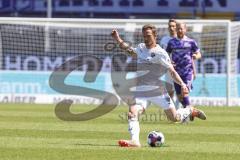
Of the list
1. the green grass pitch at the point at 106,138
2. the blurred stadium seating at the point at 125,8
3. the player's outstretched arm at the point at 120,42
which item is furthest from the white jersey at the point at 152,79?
the blurred stadium seating at the point at 125,8

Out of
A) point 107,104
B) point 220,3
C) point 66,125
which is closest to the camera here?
point 66,125

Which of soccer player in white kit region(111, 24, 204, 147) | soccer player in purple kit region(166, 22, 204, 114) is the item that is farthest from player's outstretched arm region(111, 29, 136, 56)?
soccer player in purple kit region(166, 22, 204, 114)

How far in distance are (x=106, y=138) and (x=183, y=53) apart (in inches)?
171

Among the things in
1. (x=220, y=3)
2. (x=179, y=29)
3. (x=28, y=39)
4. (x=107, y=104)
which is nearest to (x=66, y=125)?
(x=179, y=29)

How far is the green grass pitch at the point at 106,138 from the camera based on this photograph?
416 inches

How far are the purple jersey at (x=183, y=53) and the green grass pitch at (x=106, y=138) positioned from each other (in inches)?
45.5

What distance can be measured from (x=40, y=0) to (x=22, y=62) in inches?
492

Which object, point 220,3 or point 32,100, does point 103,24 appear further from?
point 220,3

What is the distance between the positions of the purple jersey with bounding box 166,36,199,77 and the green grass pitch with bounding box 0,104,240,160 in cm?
116

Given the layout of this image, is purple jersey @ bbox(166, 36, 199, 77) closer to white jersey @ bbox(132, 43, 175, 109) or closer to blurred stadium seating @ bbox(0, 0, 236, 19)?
white jersey @ bbox(132, 43, 175, 109)

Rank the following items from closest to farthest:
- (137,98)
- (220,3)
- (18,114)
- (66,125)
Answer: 1. (137,98)
2. (66,125)
3. (18,114)
4. (220,3)

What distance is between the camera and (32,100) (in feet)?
86.5

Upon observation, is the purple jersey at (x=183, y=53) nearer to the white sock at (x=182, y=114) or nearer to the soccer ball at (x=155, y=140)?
the white sock at (x=182, y=114)

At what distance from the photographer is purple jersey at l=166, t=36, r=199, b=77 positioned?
55.3 feet
